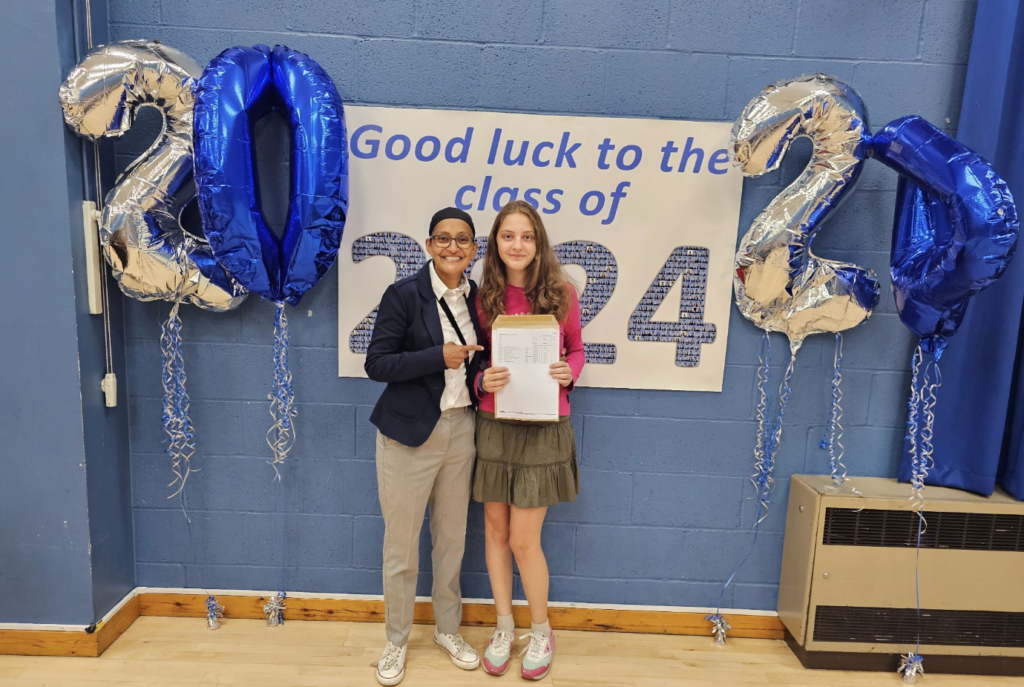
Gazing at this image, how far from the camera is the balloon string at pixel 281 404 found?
5.85 ft

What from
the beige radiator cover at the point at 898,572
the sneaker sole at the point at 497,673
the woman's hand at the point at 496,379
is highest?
the woman's hand at the point at 496,379

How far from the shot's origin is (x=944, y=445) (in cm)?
179

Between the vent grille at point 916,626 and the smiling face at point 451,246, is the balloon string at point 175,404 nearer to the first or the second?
the smiling face at point 451,246

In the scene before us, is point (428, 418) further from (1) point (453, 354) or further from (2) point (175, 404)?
(2) point (175, 404)

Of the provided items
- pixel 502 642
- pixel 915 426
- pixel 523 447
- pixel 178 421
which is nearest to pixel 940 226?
pixel 915 426

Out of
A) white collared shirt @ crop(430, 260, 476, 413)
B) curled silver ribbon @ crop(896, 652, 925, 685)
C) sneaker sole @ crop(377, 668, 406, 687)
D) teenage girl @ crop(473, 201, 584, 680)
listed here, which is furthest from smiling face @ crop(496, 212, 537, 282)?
curled silver ribbon @ crop(896, 652, 925, 685)

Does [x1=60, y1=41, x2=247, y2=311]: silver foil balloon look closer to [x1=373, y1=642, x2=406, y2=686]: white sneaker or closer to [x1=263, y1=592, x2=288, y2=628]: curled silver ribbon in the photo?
[x1=263, y1=592, x2=288, y2=628]: curled silver ribbon

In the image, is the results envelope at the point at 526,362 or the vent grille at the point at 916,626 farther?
the vent grille at the point at 916,626

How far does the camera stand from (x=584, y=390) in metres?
1.88

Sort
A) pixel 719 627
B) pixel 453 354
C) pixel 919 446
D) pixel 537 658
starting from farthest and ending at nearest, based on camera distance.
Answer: pixel 719 627 → pixel 919 446 → pixel 537 658 → pixel 453 354

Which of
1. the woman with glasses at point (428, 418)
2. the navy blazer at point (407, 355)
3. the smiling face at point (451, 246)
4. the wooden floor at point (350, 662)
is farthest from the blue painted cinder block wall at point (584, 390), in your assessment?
the smiling face at point (451, 246)

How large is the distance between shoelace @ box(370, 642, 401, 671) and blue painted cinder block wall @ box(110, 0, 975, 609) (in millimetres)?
272

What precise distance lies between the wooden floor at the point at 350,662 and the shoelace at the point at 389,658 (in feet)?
0.19

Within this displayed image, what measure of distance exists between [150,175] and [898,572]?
2503 millimetres
